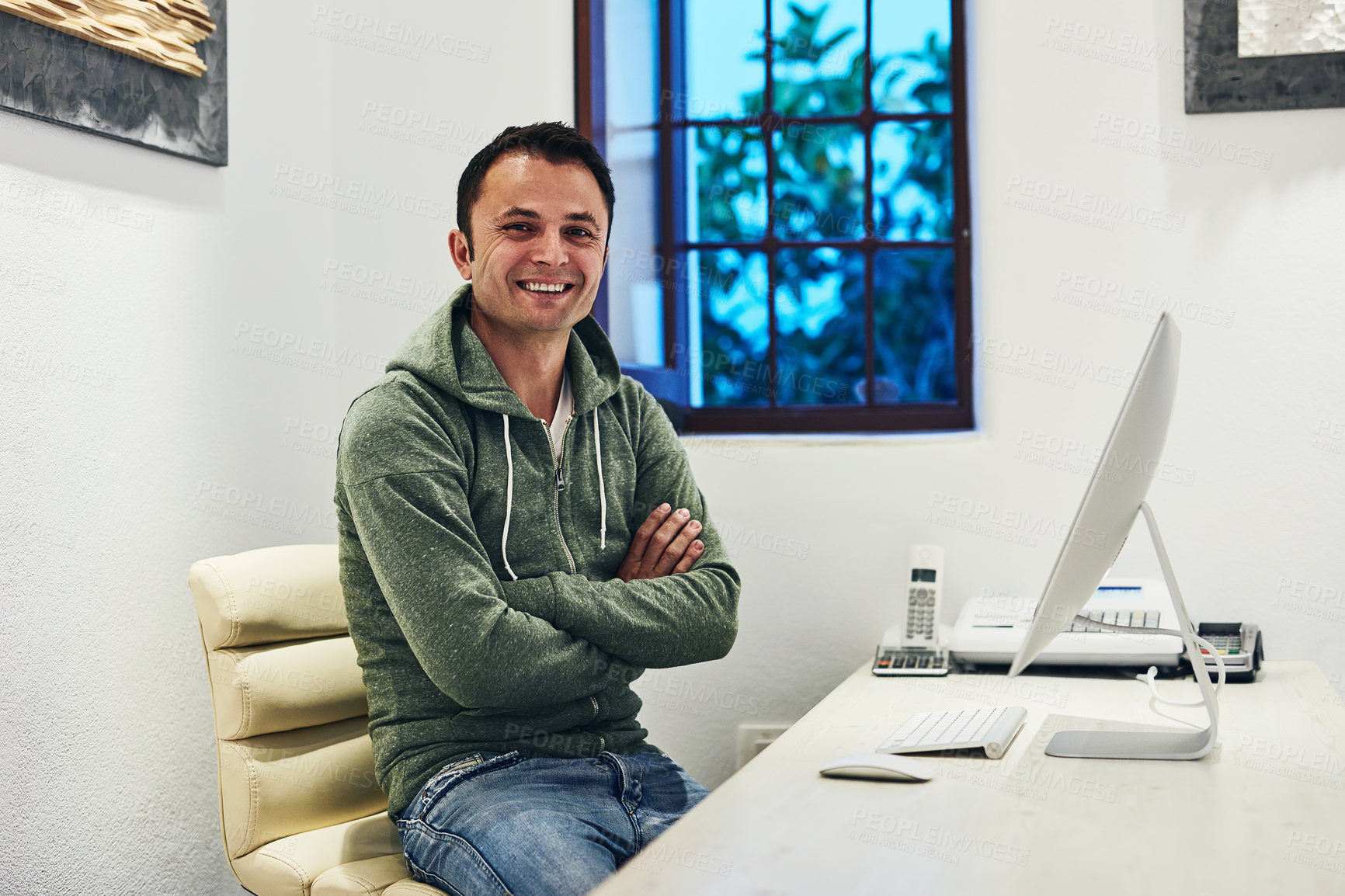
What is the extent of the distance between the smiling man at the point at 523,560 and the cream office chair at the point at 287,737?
130 millimetres

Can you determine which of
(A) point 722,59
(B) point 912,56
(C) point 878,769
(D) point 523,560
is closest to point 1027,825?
(C) point 878,769

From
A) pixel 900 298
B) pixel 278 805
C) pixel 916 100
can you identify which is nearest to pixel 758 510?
pixel 900 298

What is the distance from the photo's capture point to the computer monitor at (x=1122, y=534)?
120 centimetres

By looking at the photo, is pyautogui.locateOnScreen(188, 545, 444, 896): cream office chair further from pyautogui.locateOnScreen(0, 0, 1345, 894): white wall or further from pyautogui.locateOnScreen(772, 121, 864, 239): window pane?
pyautogui.locateOnScreen(772, 121, 864, 239): window pane

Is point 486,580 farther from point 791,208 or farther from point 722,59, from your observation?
point 722,59

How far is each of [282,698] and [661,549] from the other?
23.9 inches

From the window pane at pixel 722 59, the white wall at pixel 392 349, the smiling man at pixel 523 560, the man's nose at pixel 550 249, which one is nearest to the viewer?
the smiling man at pixel 523 560

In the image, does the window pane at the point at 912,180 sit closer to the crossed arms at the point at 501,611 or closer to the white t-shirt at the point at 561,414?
the white t-shirt at the point at 561,414

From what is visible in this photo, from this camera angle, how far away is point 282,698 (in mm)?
1663

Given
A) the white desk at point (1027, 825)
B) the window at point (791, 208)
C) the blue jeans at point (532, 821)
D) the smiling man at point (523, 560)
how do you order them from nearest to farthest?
the white desk at point (1027, 825), the blue jeans at point (532, 821), the smiling man at point (523, 560), the window at point (791, 208)

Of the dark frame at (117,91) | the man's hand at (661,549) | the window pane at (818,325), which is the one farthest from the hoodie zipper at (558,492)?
the window pane at (818,325)

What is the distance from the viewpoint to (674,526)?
5.90 ft

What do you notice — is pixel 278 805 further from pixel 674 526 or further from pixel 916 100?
pixel 916 100

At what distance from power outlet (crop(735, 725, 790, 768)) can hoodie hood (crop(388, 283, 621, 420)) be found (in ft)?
3.30
